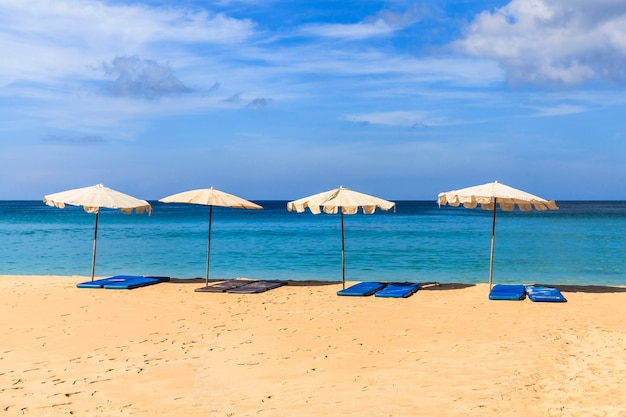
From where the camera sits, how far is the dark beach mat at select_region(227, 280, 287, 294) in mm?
12859

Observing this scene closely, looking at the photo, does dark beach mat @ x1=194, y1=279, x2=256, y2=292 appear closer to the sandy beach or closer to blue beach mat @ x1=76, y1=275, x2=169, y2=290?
the sandy beach

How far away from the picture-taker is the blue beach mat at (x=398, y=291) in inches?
485

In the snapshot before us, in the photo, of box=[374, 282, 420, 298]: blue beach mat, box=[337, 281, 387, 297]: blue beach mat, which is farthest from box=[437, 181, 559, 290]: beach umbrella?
box=[337, 281, 387, 297]: blue beach mat

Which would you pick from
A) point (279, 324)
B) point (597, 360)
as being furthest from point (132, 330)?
point (597, 360)

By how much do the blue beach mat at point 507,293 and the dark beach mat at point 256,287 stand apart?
4.65 meters

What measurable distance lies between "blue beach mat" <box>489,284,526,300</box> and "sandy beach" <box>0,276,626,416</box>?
26cm

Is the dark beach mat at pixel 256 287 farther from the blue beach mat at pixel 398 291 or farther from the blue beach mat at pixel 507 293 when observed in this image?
the blue beach mat at pixel 507 293

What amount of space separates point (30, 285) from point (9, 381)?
8.12 meters

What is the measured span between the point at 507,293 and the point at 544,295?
2.30 ft

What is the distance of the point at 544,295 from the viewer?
12.1m

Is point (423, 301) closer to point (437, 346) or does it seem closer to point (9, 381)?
point (437, 346)

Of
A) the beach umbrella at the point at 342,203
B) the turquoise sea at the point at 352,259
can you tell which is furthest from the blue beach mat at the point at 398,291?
the turquoise sea at the point at 352,259

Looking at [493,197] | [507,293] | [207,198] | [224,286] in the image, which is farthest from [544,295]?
[207,198]

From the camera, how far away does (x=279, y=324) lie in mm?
9633
